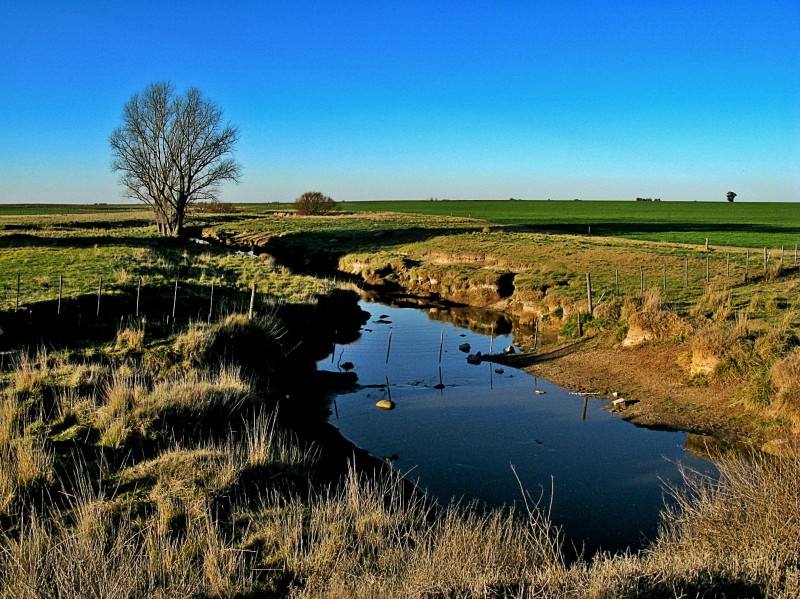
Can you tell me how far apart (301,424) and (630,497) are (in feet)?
24.5

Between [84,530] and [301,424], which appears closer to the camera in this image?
[84,530]

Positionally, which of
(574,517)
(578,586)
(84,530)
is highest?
(578,586)

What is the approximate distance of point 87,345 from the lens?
16625 mm

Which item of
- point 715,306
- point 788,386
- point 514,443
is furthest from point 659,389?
point 715,306

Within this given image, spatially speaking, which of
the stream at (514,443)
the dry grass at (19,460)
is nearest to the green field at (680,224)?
the stream at (514,443)

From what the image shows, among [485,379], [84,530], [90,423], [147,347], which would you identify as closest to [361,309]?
[485,379]

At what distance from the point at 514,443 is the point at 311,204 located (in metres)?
108

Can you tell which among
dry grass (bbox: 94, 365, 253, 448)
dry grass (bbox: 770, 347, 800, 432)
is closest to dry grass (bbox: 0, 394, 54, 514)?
dry grass (bbox: 94, 365, 253, 448)

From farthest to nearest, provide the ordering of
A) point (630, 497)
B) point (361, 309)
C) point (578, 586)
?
1. point (361, 309)
2. point (630, 497)
3. point (578, 586)

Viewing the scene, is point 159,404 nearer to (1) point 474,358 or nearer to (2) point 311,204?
(1) point 474,358

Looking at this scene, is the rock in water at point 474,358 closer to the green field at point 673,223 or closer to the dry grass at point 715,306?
the dry grass at point 715,306

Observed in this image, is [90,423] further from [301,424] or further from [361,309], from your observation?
[361,309]

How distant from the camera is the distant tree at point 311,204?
117469 millimetres

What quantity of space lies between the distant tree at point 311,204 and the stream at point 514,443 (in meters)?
97.9
